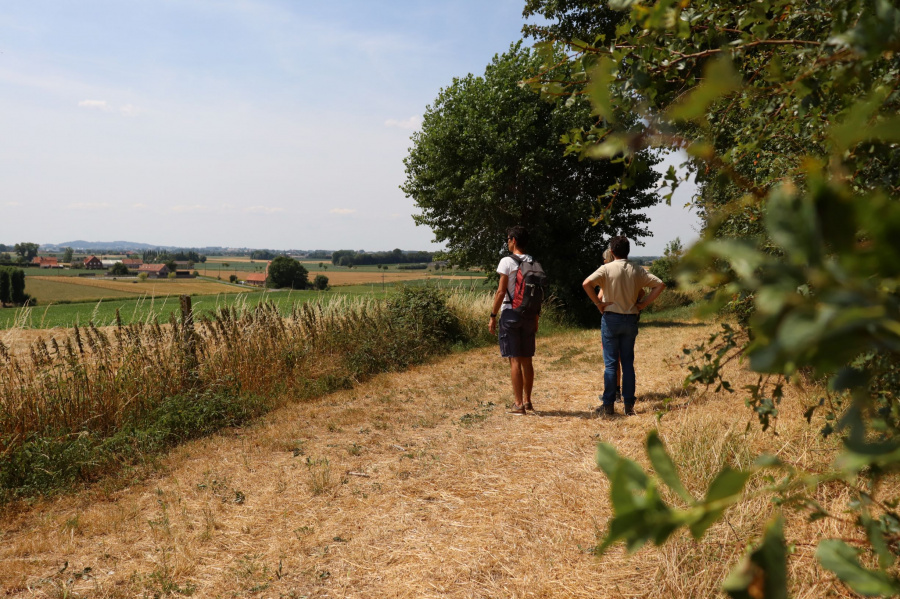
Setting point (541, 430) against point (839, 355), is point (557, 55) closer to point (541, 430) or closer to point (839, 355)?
point (839, 355)

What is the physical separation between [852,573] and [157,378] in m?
7.08

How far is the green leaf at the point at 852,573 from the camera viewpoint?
606mm

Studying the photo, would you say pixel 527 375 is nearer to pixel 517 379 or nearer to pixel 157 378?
pixel 517 379

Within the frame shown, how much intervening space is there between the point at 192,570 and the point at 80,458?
2543 millimetres

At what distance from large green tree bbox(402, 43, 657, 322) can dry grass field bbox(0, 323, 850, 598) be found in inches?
393

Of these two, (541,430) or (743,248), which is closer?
(743,248)

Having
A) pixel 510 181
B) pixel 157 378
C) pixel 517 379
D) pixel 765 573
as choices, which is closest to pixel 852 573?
pixel 765 573

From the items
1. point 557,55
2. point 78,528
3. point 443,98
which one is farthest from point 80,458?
point 443,98

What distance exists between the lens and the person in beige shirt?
5.67 metres

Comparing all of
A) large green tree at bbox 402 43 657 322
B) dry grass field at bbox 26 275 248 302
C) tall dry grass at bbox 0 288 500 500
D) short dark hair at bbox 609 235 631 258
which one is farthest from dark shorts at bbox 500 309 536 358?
dry grass field at bbox 26 275 248 302

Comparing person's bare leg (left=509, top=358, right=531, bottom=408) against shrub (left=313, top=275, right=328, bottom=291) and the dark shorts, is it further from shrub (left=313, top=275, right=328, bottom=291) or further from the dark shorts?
shrub (left=313, top=275, right=328, bottom=291)

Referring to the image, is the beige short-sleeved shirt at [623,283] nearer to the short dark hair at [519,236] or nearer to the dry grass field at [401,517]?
the short dark hair at [519,236]

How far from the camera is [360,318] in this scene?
1039 cm

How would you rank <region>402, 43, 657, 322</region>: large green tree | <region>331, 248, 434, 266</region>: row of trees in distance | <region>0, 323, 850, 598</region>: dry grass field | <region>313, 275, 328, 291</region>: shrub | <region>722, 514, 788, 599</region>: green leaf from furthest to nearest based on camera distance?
<region>331, 248, 434, 266</region>: row of trees in distance
<region>313, 275, 328, 291</region>: shrub
<region>402, 43, 657, 322</region>: large green tree
<region>0, 323, 850, 598</region>: dry grass field
<region>722, 514, 788, 599</region>: green leaf
